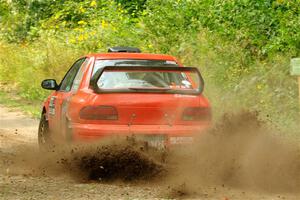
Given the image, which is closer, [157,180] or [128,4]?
[157,180]

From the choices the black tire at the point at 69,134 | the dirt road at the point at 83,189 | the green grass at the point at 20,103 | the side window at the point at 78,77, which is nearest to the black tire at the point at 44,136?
the dirt road at the point at 83,189

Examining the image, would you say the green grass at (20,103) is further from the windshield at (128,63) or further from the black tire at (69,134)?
the black tire at (69,134)

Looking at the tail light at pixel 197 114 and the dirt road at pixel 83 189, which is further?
the tail light at pixel 197 114

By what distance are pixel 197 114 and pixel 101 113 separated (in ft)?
3.62

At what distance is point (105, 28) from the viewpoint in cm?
2264

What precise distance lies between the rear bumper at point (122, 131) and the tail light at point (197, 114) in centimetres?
16

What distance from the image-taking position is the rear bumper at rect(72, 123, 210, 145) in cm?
927

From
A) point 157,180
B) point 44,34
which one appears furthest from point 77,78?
point 44,34

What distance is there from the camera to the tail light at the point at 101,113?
30.7 ft

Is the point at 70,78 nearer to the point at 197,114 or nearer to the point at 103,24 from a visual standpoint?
the point at 197,114

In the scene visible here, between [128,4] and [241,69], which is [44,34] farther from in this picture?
[241,69]

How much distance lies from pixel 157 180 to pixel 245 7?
8846 mm

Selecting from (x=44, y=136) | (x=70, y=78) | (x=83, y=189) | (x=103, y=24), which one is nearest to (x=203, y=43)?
(x=103, y=24)

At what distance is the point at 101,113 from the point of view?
936cm
